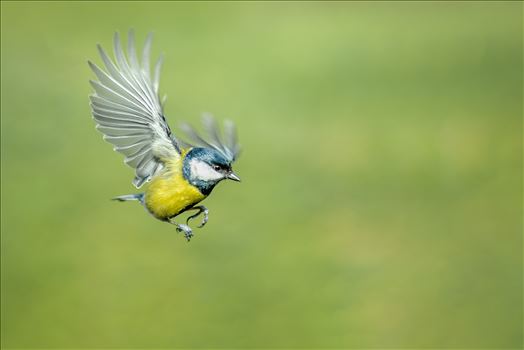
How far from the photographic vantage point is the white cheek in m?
1.67

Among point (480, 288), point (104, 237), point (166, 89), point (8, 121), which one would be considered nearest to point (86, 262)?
point (104, 237)

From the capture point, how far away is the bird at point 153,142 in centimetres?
170

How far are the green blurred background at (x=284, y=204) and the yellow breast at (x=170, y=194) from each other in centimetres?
462

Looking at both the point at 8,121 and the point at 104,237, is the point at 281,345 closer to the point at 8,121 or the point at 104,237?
the point at 104,237

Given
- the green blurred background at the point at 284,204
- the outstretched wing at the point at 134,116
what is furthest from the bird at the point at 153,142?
the green blurred background at the point at 284,204

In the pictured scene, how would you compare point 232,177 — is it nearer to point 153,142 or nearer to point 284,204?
Result: point 153,142

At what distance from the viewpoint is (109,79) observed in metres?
1.91

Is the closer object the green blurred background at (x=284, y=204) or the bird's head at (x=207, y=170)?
the bird's head at (x=207, y=170)

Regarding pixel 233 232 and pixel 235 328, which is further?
pixel 233 232

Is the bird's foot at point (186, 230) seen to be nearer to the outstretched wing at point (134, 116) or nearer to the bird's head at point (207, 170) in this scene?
the bird's head at point (207, 170)

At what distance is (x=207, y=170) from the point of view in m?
1.69

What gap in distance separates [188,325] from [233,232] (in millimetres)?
1666

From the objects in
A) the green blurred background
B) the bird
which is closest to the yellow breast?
the bird

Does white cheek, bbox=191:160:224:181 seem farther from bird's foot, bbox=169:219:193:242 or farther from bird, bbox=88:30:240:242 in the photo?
bird's foot, bbox=169:219:193:242
